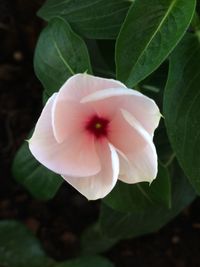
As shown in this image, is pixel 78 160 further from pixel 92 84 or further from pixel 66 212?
pixel 66 212

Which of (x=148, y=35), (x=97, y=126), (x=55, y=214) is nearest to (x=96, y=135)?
(x=97, y=126)

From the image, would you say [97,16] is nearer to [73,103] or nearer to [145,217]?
[73,103]

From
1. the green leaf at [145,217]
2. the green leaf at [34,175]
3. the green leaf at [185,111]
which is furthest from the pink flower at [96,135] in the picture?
the green leaf at [145,217]

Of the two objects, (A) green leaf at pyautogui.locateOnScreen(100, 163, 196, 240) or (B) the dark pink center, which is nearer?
(B) the dark pink center

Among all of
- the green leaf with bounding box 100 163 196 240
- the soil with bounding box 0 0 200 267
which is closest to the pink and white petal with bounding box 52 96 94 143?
the green leaf with bounding box 100 163 196 240

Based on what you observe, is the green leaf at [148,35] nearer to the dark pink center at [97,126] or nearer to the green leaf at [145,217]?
the dark pink center at [97,126]

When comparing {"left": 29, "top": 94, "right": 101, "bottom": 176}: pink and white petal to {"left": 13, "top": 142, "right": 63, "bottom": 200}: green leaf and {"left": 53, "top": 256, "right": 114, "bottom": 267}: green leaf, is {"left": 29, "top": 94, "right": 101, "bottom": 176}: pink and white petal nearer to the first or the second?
{"left": 13, "top": 142, "right": 63, "bottom": 200}: green leaf
